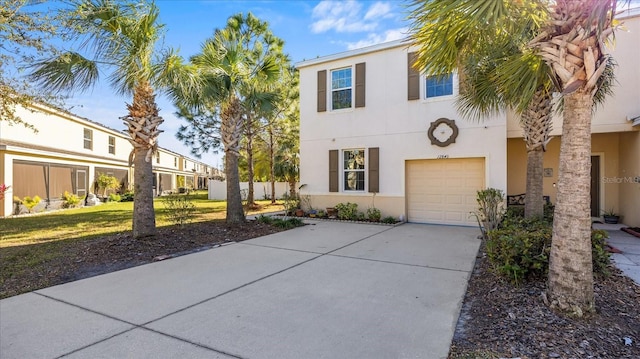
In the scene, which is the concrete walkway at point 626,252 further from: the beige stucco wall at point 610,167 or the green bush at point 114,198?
the green bush at point 114,198

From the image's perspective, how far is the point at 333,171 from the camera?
12836mm

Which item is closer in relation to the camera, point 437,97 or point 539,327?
point 539,327

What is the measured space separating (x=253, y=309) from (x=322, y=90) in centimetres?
1040

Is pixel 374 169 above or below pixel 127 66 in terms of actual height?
below

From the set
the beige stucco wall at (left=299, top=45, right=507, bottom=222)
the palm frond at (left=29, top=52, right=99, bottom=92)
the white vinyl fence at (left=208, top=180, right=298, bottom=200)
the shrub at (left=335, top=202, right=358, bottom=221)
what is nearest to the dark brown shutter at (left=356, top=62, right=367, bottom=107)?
the beige stucco wall at (left=299, top=45, right=507, bottom=222)

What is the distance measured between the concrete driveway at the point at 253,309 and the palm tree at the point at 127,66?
251 centimetres

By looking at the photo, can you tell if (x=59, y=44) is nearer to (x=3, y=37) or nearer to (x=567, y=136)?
(x=3, y=37)

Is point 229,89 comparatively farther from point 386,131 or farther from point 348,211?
point 348,211

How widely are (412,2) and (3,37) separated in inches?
275

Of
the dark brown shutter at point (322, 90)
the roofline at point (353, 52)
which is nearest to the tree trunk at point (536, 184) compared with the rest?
the roofline at point (353, 52)

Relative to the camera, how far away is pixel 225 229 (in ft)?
32.9

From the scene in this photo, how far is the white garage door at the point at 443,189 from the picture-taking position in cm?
1080

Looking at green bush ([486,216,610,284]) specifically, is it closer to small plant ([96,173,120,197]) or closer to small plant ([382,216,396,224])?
small plant ([382,216,396,224])

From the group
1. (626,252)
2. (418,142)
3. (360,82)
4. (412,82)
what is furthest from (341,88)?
(626,252)
